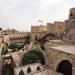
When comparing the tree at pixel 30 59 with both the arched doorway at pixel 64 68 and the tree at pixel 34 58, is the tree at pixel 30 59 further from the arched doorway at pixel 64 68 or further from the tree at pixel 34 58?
the arched doorway at pixel 64 68

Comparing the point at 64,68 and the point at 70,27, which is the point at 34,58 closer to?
the point at 64,68

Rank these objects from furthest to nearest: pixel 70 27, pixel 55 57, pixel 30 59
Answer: pixel 70 27 → pixel 30 59 → pixel 55 57

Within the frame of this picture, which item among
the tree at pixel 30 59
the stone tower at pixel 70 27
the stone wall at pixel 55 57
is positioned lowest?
the tree at pixel 30 59

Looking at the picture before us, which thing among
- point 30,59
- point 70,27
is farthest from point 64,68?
point 70,27

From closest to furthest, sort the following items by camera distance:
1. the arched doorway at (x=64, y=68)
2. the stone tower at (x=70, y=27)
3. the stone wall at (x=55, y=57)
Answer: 1. the stone wall at (x=55, y=57)
2. the arched doorway at (x=64, y=68)
3. the stone tower at (x=70, y=27)

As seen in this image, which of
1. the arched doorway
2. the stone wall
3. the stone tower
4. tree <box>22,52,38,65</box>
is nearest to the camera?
the stone wall

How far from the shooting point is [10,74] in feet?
56.6

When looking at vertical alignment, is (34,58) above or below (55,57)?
below

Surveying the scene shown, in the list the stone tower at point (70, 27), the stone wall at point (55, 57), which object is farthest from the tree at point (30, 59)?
the stone tower at point (70, 27)

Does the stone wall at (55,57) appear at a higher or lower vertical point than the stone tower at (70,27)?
lower

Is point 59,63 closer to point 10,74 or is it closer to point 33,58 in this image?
point 33,58

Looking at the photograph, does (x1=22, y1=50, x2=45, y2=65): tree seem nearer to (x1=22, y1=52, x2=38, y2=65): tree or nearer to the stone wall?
(x1=22, y1=52, x2=38, y2=65): tree

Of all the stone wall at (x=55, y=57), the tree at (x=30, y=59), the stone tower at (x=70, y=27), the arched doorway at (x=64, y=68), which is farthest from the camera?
the stone tower at (x=70, y=27)

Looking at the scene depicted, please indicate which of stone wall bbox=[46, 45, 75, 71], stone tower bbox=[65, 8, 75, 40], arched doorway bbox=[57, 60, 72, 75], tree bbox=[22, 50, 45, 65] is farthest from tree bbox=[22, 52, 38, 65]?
stone tower bbox=[65, 8, 75, 40]
